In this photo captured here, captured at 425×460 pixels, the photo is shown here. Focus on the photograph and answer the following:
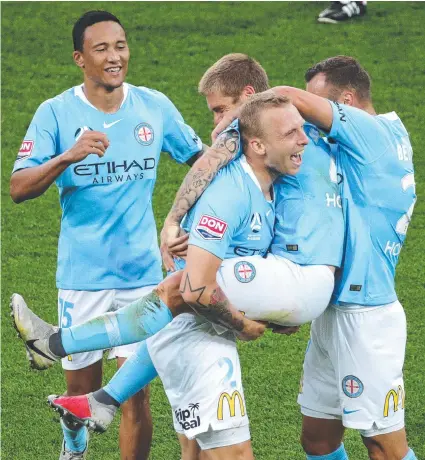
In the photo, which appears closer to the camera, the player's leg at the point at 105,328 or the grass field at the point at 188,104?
the player's leg at the point at 105,328

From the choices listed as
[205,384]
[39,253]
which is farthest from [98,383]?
[39,253]

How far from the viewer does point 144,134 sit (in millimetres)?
6719

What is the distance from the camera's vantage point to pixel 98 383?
681 centimetres

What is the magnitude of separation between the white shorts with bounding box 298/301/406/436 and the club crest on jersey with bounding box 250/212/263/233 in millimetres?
663

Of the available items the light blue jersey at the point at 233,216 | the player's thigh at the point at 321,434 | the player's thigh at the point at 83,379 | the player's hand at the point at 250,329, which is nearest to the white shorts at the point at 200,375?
the player's hand at the point at 250,329

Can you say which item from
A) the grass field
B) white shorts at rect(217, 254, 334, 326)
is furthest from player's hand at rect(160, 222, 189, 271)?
the grass field

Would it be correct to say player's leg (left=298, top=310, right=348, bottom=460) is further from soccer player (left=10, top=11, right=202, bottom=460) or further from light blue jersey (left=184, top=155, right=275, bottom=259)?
soccer player (left=10, top=11, right=202, bottom=460)

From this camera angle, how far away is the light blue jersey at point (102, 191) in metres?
6.55

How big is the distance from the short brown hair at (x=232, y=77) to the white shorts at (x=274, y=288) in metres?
1.10

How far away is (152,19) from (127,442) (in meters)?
9.32

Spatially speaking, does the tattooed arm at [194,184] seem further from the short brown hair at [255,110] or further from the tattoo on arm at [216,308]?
the tattoo on arm at [216,308]

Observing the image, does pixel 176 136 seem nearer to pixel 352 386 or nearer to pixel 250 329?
pixel 250 329

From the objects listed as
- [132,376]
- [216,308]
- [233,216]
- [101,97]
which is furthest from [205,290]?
[101,97]

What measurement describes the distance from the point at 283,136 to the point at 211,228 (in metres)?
0.56
